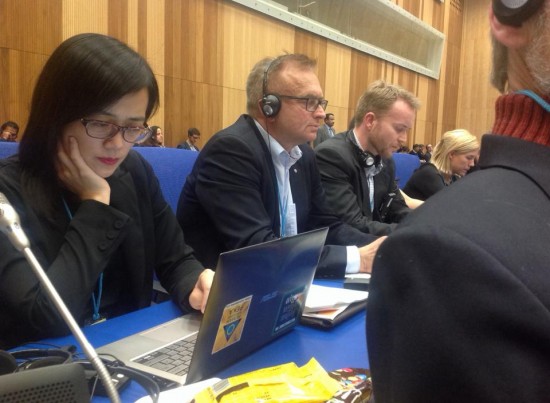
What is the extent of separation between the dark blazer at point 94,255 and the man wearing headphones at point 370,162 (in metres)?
1.03

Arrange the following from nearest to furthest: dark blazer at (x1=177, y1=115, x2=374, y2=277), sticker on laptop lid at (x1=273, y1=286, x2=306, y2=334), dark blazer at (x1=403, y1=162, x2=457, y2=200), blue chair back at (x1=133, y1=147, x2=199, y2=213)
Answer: sticker on laptop lid at (x1=273, y1=286, x2=306, y2=334) → dark blazer at (x1=177, y1=115, x2=374, y2=277) → blue chair back at (x1=133, y1=147, x2=199, y2=213) → dark blazer at (x1=403, y1=162, x2=457, y2=200)

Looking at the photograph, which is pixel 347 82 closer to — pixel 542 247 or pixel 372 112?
pixel 372 112

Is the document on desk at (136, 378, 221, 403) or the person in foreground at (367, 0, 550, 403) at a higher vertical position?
the person in foreground at (367, 0, 550, 403)

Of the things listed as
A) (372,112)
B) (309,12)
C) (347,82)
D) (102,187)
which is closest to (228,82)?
(309,12)

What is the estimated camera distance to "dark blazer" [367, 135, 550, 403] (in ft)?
1.32

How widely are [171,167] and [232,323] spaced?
3.69 feet

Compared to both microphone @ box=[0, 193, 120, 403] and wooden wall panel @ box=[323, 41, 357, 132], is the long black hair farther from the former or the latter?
wooden wall panel @ box=[323, 41, 357, 132]

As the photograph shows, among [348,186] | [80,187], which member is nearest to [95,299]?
[80,187]

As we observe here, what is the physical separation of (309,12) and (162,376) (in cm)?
701

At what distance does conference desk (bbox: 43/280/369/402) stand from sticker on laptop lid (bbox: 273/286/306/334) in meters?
0.03

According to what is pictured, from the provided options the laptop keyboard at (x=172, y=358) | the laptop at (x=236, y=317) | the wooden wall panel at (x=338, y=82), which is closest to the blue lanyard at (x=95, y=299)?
the laptop at (x=236, y=317)

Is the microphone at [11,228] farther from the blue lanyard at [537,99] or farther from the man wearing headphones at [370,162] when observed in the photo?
Result: the man wearing headphones at [370,162]

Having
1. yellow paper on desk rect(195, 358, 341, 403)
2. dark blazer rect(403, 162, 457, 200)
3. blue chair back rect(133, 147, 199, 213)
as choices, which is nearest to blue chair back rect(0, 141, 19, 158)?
blue chair back rect(133, 147, 199, 213)

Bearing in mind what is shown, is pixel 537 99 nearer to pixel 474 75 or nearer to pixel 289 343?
pixel 289 343
